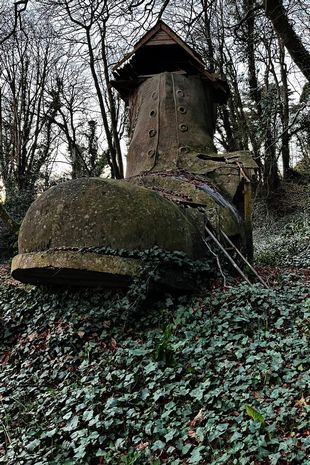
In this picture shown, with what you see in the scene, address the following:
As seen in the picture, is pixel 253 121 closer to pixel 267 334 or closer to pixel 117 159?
pixel 117 159

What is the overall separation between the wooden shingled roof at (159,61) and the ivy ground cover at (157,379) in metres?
6.55

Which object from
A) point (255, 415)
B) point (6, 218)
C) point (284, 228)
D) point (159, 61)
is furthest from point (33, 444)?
point (284, 228)

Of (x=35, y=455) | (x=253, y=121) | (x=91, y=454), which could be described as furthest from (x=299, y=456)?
(x=253, y=121)

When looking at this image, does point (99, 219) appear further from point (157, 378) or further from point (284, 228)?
point (284, 228)

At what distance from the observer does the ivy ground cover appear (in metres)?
3.38

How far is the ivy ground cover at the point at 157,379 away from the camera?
3.38m

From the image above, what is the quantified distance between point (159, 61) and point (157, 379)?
30.6 feet

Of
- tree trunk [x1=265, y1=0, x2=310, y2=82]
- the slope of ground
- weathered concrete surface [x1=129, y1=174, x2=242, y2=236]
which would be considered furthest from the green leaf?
tree trunk [x1=265, y1=0, x2=310, y2=82]

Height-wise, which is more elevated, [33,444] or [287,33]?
[287,33]

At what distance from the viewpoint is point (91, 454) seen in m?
3.63

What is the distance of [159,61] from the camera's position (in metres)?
11.5

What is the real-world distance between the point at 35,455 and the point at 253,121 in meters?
17.3

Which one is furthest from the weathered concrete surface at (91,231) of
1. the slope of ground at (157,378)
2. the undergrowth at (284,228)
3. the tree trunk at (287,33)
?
the undergrowth at (284,228)

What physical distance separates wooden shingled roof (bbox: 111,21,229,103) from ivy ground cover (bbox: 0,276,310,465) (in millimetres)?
6554
